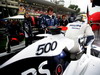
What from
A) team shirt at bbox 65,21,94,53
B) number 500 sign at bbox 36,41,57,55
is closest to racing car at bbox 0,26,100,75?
number 500 sign at bbox 36,41,57,55

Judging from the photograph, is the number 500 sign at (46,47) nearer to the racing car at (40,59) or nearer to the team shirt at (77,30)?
the racing car at (40,59)

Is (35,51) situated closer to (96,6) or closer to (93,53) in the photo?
(93,53)

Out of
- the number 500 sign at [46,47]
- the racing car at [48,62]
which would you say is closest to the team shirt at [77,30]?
the racing car at [48,62]

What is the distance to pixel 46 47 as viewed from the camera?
52.9 inches

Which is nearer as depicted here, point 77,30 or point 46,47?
point 46,47

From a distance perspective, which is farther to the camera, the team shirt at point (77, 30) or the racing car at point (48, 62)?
the team shirt at point (77, 30)

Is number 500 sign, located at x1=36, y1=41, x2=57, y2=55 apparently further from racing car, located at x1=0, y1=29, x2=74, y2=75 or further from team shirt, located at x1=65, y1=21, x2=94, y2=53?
team shirt, located at x1=65, y1=21, x2=94, y2=53

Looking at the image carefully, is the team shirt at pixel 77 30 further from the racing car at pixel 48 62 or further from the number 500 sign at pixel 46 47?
the number 500 sign at pixel 46 47

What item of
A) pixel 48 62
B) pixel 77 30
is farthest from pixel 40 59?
pixel 77 30

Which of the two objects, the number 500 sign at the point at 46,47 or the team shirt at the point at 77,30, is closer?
the number 500 sign at the point at 46,47

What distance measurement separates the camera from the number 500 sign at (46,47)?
1.29 m

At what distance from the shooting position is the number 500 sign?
1286 millimetres

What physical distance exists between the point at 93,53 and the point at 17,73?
108 cm

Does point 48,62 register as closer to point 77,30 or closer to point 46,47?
point 46,47
